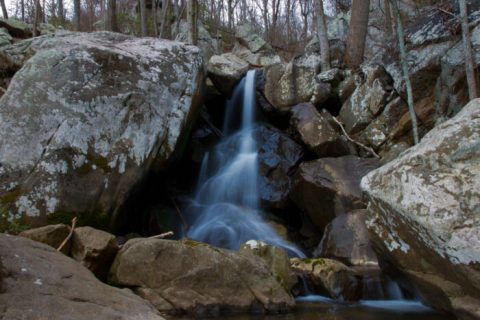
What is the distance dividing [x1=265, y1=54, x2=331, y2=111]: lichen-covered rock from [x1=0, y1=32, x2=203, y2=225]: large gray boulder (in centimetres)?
357

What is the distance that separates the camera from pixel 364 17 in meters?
12.9

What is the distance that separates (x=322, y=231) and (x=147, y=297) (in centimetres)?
533

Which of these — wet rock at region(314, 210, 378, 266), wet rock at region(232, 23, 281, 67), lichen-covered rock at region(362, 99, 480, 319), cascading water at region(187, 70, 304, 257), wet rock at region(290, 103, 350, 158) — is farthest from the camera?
wet rock at region(232, 23, 281, 67)

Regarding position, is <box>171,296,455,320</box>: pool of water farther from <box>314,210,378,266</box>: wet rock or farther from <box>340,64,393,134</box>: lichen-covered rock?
<box>340,64,393,134</box>: lichen-covered rock

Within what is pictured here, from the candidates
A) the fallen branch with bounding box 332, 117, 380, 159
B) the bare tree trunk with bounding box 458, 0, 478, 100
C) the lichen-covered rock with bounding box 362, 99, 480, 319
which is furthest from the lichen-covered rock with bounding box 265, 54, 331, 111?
the lichen-covered rock with bounding box 362, 99, 480, 319

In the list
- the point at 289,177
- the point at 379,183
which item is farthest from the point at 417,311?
the point at 289,177

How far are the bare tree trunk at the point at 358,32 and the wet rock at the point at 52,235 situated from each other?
1008cm

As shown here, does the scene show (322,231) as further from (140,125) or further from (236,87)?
(236,87)

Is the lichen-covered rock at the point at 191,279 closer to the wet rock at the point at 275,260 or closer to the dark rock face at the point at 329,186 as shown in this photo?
the wet rock at the point at 275,260

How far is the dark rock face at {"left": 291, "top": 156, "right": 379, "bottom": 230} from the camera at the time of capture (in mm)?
8875

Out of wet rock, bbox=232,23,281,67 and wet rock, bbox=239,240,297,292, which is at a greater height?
wet rock, bbox=232,23,281,67

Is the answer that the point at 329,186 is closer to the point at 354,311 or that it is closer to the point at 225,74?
the point at 354,311

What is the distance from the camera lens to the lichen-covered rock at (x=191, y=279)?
17.4 feet

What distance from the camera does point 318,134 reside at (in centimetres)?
1023
